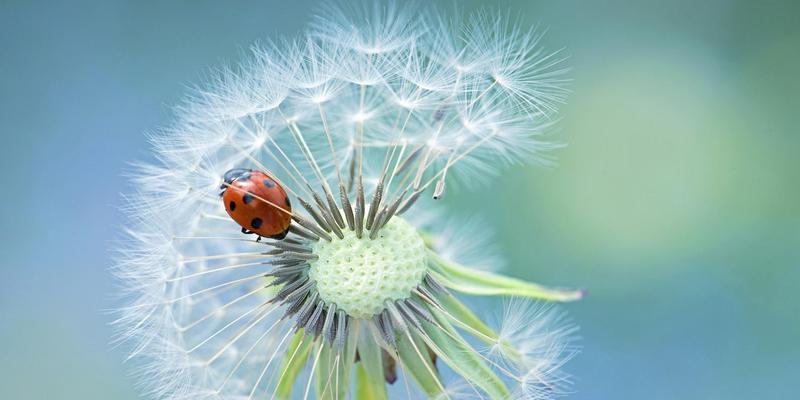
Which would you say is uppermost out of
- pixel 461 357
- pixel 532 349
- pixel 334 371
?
pixel 532 349

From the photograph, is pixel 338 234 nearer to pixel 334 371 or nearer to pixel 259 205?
pixel 259 205

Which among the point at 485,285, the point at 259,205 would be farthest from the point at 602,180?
the point at 259,205

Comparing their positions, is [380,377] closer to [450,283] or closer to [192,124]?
[450,283]

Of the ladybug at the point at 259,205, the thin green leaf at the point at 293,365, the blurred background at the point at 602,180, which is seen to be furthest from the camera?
the blurred background at the point at 602,180

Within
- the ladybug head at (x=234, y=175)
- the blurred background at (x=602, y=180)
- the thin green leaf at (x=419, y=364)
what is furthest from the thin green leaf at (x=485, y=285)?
the blurred background at (x=602, y=180)

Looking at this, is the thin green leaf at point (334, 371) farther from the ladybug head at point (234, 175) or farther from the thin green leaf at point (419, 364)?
the ladybug head at point (234, 175)

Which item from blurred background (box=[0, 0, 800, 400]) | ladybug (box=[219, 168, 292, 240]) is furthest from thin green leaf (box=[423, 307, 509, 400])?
blurred background (box=[0, 0, 800, 400])

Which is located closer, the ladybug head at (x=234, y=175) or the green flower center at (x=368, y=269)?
the green flower center at (x=368, y=269)

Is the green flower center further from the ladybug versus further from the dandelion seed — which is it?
the ladybug
